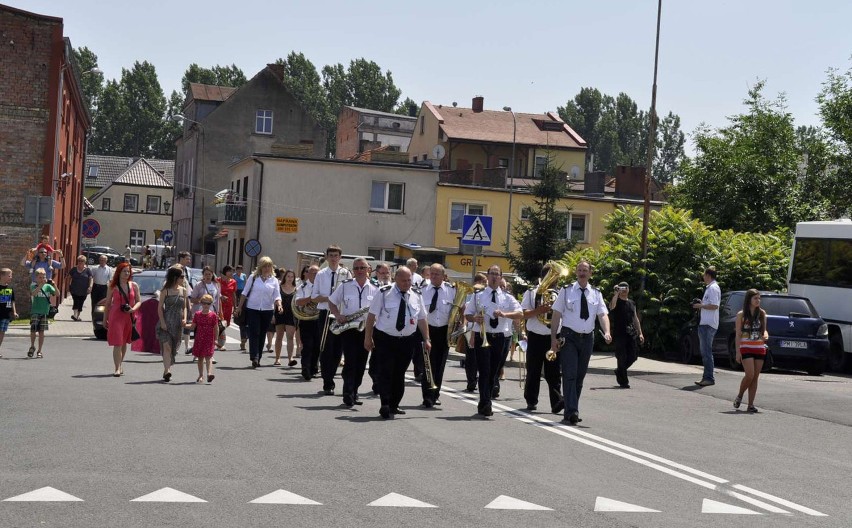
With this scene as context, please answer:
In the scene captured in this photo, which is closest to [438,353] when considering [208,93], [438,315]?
[438,315]

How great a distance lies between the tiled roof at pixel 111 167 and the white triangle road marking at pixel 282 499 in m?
104

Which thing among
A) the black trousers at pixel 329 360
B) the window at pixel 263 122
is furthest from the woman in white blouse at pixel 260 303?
the window at pixel 263 122

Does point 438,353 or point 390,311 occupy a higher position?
point 390,311

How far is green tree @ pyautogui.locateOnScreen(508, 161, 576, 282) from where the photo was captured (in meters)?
34.0

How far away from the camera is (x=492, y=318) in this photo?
14.9m

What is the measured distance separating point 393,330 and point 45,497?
5.95 meters

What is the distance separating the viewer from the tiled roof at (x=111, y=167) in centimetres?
11144

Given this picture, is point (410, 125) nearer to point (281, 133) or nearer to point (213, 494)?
point (281, 133)

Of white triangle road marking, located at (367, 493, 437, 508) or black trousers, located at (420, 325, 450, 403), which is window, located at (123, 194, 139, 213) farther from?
white triangle road marking, located at (367, 493, 437, 508)

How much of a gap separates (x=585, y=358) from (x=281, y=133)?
58.5 m

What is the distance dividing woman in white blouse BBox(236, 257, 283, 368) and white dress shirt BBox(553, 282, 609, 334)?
7.21 meters

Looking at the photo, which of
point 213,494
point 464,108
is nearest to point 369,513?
point 213,494

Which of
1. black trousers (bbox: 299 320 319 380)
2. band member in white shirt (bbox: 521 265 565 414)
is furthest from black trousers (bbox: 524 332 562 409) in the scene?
black trousers (bbox: 299 320 319 380)

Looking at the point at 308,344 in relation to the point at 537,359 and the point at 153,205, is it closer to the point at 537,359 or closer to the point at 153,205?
the point at 537,359
